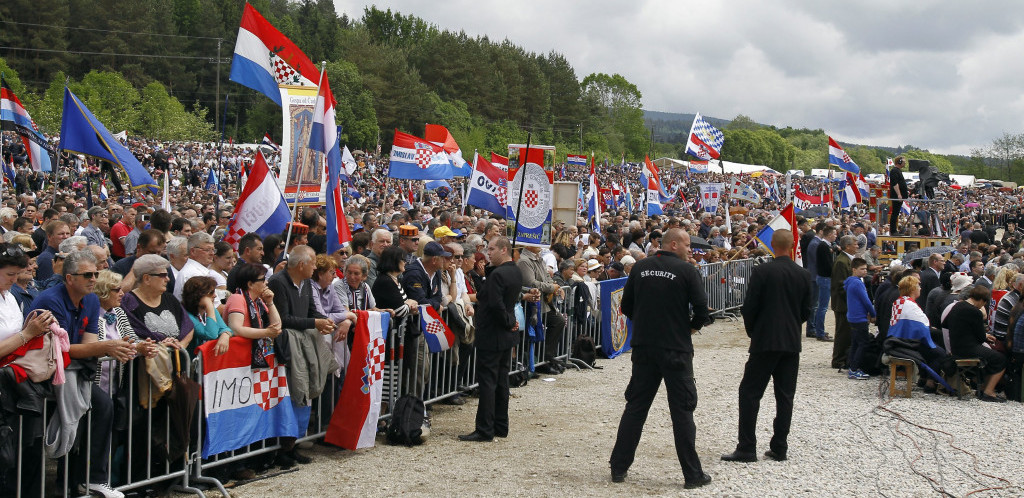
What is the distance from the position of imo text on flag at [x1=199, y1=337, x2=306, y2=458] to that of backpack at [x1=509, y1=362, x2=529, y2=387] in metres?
4.00

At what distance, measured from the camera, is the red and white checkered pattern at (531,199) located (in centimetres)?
1112

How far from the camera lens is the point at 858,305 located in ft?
39.2

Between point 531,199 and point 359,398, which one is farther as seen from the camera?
point 531,199

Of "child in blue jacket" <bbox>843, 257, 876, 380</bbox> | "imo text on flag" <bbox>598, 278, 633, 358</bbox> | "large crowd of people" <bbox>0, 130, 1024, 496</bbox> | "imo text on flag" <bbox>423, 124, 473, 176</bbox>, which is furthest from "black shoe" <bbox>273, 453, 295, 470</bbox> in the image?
"imo text on flag" <bbox>423, 124, 473, 176</bbox>

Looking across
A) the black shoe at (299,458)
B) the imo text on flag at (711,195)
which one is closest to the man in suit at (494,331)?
the black shoe at (299,458)

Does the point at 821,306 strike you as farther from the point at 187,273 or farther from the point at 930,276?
the point at 187,273

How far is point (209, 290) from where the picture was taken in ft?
21.3

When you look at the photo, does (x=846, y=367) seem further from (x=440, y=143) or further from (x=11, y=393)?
(x=11, y=393)

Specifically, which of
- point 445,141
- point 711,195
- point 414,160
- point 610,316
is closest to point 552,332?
point 610,316

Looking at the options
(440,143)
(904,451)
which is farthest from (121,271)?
(440,143)

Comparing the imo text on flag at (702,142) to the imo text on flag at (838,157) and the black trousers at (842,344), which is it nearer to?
the imo text on flag at (838,157)

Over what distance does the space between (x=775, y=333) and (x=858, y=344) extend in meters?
5.34

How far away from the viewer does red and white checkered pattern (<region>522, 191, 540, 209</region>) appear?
11.1 metres

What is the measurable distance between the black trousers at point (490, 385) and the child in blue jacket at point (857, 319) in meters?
5.82
